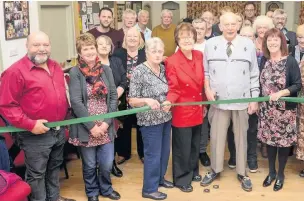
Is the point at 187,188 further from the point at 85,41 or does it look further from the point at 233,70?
the point at 85,41

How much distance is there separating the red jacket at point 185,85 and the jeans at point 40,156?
3.12 feet

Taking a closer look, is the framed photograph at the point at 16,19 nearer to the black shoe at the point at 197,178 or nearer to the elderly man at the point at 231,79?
the elderly man at the point at 231,79

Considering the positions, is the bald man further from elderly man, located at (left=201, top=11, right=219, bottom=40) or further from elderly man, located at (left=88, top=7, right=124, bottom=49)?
elderly man, located at (left=201, top=11, right=219, bottom=40)

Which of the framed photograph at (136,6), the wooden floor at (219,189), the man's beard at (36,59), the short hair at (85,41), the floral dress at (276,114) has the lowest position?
the wooden floor at (219,189)

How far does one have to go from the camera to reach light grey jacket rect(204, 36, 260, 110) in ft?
10.8

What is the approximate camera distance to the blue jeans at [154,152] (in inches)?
128

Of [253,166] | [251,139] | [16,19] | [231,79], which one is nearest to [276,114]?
[231,79]

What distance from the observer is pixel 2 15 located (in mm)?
3682

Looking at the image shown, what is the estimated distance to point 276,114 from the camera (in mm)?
3395

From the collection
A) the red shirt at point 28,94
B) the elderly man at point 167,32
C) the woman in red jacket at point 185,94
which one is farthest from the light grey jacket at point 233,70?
the elderly man at point 167,32

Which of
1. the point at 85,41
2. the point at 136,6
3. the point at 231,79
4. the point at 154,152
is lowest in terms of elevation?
the point at 154,152

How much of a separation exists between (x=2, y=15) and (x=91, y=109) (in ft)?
4.58

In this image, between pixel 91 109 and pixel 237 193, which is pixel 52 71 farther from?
pixel 237 193

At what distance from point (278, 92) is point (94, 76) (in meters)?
1.51
